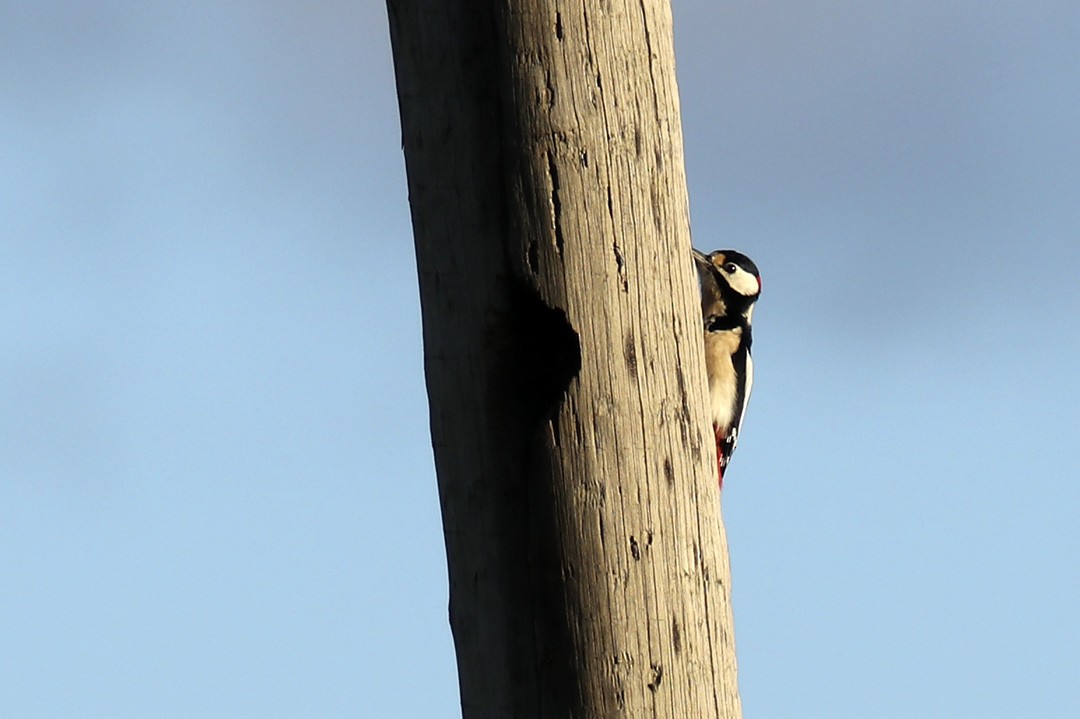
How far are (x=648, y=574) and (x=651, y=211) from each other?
775 mm

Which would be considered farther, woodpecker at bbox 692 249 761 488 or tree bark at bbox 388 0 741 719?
woodpecker at bbox 692 249 761 488

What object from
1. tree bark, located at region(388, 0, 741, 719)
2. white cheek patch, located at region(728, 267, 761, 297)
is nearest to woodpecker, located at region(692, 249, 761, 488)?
white cheek patch, located at region(728, 267, 761, 297)

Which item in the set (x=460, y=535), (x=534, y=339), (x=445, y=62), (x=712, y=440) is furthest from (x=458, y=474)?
(x=445, y=62)

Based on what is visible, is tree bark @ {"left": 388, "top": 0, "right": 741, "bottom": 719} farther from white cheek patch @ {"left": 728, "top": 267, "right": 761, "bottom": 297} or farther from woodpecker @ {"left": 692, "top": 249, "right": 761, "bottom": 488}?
white cheek patch @ {"left": 728, "top": 267, "right": 761, "bottom": 297}

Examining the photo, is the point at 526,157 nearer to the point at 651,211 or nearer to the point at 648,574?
the point at 651,211

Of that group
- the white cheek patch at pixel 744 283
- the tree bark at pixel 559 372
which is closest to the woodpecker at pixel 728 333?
the white cheek patch at pixel 744 283

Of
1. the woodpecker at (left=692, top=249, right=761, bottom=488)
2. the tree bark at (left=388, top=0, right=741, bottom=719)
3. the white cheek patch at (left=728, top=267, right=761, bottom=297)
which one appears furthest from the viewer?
the white cheek patch at (left=728, top=267, right=761, bottom=297)

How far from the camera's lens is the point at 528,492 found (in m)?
3.10

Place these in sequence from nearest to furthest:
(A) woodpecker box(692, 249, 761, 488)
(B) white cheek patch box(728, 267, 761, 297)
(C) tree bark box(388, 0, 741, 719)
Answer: (C) tree bark box(388, 0, 741, 719)
(A) woodpecker box(692, 249, 761, 488)
(B) white cheek patch box(728, 267, 761, 297)

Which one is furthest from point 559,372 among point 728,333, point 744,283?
point 744,283

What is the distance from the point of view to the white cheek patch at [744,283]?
19.3ft

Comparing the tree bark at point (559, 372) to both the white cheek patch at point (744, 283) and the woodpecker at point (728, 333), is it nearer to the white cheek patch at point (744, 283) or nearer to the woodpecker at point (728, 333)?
the woodpecker at point (728, 333)

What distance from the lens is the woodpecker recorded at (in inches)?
196

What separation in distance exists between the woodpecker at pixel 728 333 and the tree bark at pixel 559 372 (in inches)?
62.5
